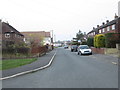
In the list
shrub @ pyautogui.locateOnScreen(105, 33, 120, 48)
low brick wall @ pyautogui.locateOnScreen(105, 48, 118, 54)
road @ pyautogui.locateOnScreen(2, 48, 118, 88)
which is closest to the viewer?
road @ pyautogui.locateOnScreen(2, 48, 118, 88)

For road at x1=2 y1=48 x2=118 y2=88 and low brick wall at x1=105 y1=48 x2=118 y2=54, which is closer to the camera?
road at x1=2 y1=48 x2=118 y2=88

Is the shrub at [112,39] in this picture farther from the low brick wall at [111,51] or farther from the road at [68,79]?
the road at [68,79]

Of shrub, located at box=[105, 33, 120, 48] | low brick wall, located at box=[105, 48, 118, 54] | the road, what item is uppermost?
shrub, located at box=[105, 33, 120, 48]

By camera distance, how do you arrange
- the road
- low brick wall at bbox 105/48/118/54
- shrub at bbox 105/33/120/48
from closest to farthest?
the road, low brick wall at bbox 105/48/118/54, shrub at bbox 105/33/120/48

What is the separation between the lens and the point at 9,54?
2056 cm

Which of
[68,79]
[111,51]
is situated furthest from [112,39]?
[68,79]

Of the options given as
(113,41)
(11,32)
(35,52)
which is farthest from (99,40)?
(11,32)

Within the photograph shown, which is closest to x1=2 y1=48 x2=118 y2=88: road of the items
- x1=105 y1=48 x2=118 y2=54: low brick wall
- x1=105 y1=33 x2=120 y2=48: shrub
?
x1=105 y1=48 x2=118 y2=54: low brick wall

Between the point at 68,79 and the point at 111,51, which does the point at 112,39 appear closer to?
the point at 111,51

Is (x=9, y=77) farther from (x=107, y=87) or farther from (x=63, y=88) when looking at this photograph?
(x=107, y=87)

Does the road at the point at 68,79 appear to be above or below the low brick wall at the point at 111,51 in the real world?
below

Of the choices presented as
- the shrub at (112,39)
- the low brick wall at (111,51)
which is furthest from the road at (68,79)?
the shrub at (112,39)

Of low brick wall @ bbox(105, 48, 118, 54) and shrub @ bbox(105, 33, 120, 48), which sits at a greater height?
shrub @ bbox(105, 33, 120, 48)

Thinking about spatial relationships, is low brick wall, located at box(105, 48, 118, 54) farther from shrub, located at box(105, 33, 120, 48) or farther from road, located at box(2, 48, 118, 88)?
road, located at box(2, 48, 118, 88)
